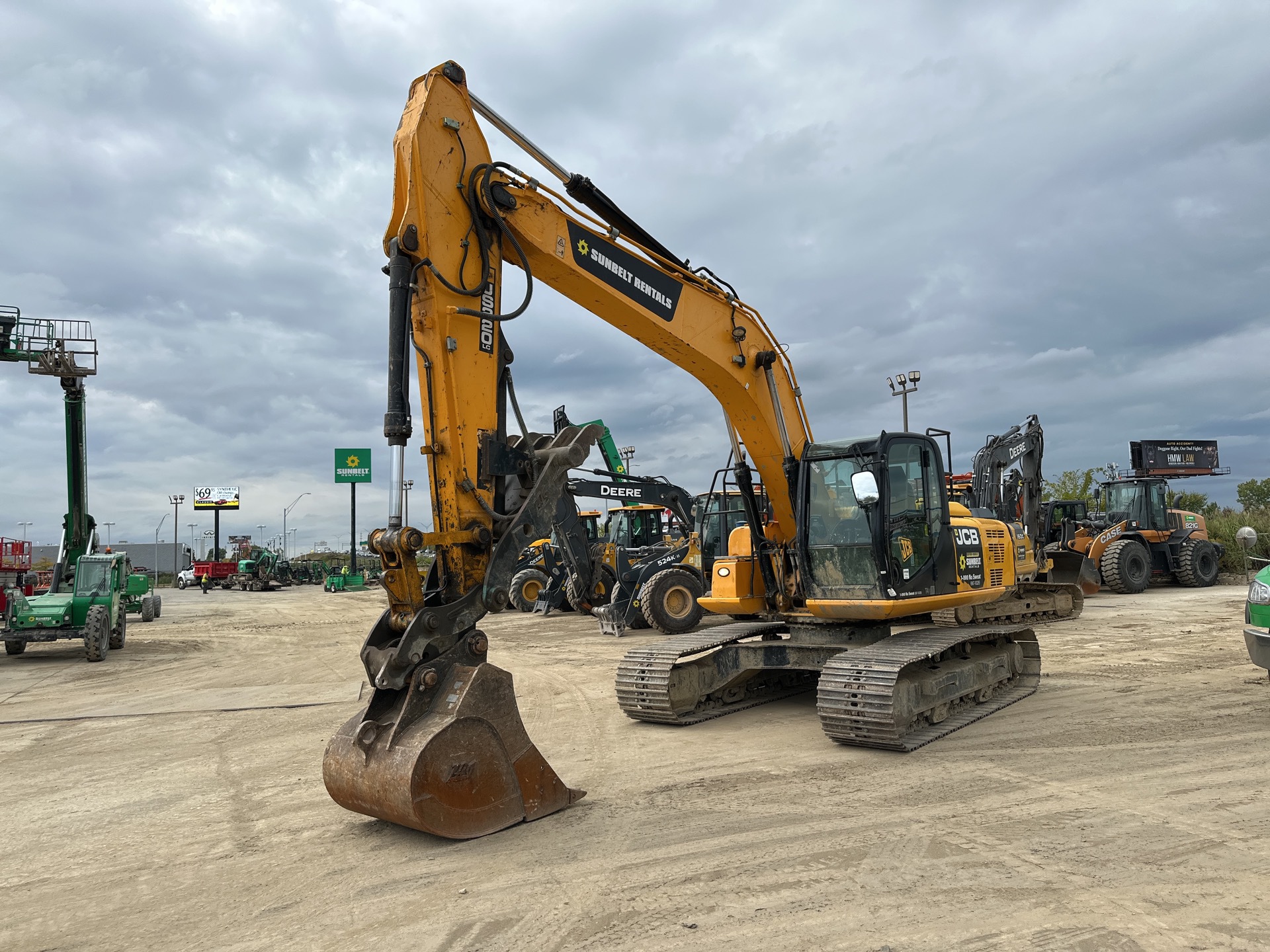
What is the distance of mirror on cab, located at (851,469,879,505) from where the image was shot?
6973mm

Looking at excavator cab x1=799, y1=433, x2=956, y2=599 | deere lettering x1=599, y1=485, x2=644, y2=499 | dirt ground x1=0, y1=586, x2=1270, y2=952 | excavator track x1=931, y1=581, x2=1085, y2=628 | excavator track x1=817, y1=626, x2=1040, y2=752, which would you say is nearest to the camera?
dirt ground x1=0, y1=586, x2=1270, y2=952

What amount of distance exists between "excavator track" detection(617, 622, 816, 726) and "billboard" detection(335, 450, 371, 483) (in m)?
54.6

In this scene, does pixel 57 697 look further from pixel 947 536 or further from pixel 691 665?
pixel 947 536

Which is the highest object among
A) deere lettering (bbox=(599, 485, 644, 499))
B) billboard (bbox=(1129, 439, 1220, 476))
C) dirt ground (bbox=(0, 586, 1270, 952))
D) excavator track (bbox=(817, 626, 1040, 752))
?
billboard (bbox=(1129, 439, 1220, 476))

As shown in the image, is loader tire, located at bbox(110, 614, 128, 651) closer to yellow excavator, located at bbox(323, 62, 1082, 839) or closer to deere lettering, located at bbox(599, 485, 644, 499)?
deere lettering, located at bbox(599, 485, 644, 499)

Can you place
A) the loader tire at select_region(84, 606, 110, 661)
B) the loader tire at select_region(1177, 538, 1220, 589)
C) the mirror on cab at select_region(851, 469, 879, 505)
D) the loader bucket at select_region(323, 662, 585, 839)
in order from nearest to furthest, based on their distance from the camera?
the loader bucket at select_region(323, 662, 585, 839) < the mirror on cab at select_region(851, 469, 879, 505) < the loader tire at select_region(84, 606, 110, 661) < the loader tire at select_region(1177, 538, 1220, 589)

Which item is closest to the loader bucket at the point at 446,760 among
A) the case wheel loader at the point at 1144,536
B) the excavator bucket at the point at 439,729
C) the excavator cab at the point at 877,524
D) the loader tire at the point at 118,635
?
the excavator bucket at the point at 439,729

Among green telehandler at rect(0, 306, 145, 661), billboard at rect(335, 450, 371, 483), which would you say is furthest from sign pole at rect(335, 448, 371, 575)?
green telehandler at rect(0, 306, 145, 661)

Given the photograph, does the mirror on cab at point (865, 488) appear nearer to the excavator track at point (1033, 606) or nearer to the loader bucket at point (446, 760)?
the loader bucket at point (446, 760)

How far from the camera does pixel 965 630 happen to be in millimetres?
7977

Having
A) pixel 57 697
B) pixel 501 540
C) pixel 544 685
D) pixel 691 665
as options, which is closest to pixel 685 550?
pixel 544 685

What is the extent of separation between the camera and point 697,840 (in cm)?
472

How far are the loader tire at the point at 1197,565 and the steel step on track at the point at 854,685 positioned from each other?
16.0m

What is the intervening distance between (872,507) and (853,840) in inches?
130
